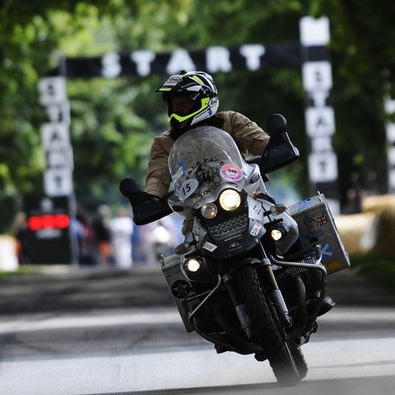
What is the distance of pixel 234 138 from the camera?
31.0 feet

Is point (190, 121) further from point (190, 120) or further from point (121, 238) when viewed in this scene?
point (121, 238)

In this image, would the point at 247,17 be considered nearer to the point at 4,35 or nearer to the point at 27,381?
the point at 4,35

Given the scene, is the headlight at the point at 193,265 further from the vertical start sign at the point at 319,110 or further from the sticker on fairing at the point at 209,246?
the vertical start sign at the point at 319,110

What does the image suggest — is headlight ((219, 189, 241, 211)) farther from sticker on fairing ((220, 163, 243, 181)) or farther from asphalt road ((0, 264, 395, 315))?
asphalt road ((0, 264, 395, 315))

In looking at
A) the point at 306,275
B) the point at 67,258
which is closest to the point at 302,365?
the point at 306,275

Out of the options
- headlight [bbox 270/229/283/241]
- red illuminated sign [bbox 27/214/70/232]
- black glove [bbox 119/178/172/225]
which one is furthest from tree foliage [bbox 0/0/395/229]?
headlight [bbox 270/229/283/241]

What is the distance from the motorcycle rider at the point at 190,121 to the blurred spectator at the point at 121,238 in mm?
32938

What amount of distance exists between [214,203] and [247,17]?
32.2 metres

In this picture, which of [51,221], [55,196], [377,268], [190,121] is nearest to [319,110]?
[55,196]

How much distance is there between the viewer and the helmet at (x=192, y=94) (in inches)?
356

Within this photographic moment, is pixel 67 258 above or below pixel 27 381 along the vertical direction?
below

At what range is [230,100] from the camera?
141 ft

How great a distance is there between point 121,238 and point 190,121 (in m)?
33.7

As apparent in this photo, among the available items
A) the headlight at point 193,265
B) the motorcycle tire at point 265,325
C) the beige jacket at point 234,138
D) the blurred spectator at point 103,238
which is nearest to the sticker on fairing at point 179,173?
the beige jacket at point 234,138
